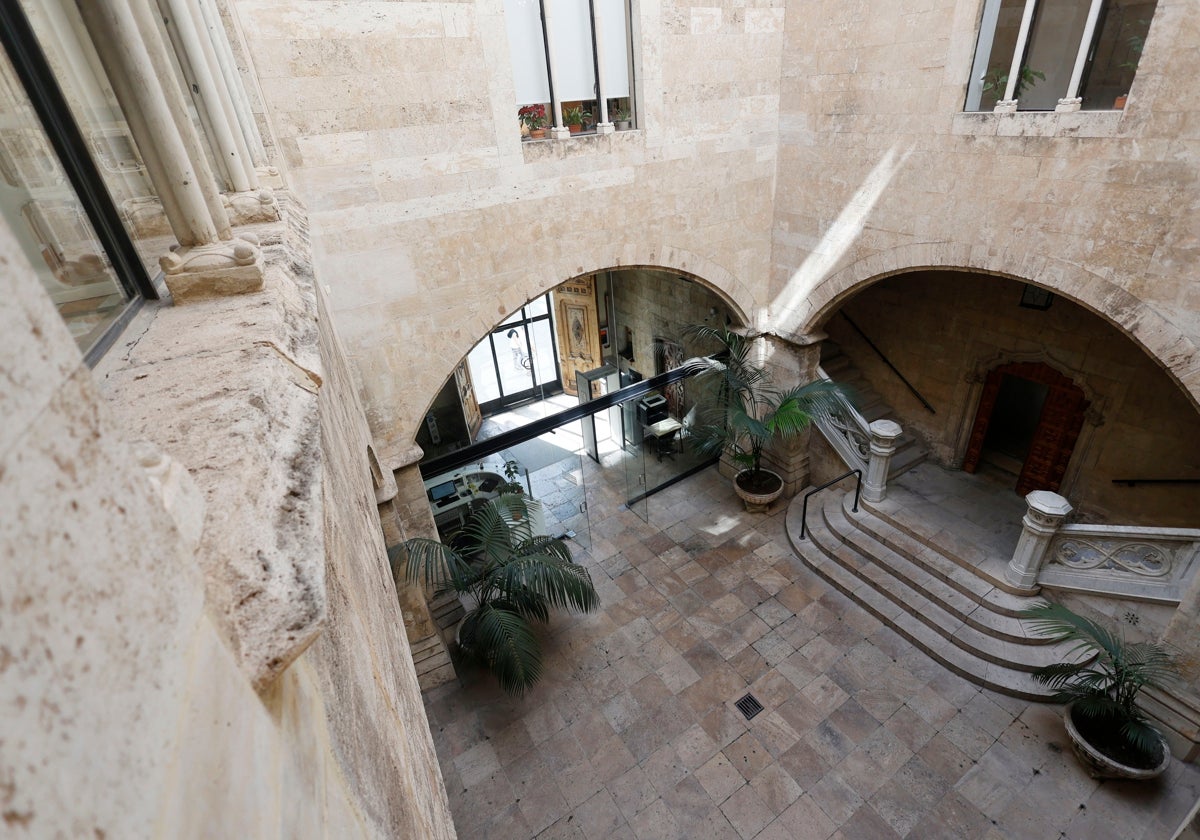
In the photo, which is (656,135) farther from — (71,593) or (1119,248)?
(71,593)

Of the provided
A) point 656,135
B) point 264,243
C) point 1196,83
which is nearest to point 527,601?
point 264,243

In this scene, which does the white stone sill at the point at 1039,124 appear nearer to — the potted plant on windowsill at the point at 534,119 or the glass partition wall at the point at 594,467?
the potted plant on windowsill at the point at 534,119

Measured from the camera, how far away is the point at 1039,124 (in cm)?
470

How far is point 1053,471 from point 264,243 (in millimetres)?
8264

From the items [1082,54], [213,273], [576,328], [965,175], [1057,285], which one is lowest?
[576,328]

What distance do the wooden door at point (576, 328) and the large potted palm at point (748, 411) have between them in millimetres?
4096

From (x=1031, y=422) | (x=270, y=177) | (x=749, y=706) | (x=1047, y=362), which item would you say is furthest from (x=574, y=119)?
(x=1031, y=422)

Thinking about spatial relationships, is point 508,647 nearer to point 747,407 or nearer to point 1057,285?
point 747,407

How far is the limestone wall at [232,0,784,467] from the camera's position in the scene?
4.33m

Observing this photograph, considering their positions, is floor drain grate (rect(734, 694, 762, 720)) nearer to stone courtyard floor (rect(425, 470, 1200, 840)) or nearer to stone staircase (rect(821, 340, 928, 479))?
stone courtyard floor (rect(425, 470, 1200, 840))

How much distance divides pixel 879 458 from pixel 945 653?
7.24ft

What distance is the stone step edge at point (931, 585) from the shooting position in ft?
18.7

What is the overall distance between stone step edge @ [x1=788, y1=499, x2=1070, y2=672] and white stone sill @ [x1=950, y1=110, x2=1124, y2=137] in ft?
13.9

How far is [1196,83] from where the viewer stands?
3.90 metres
